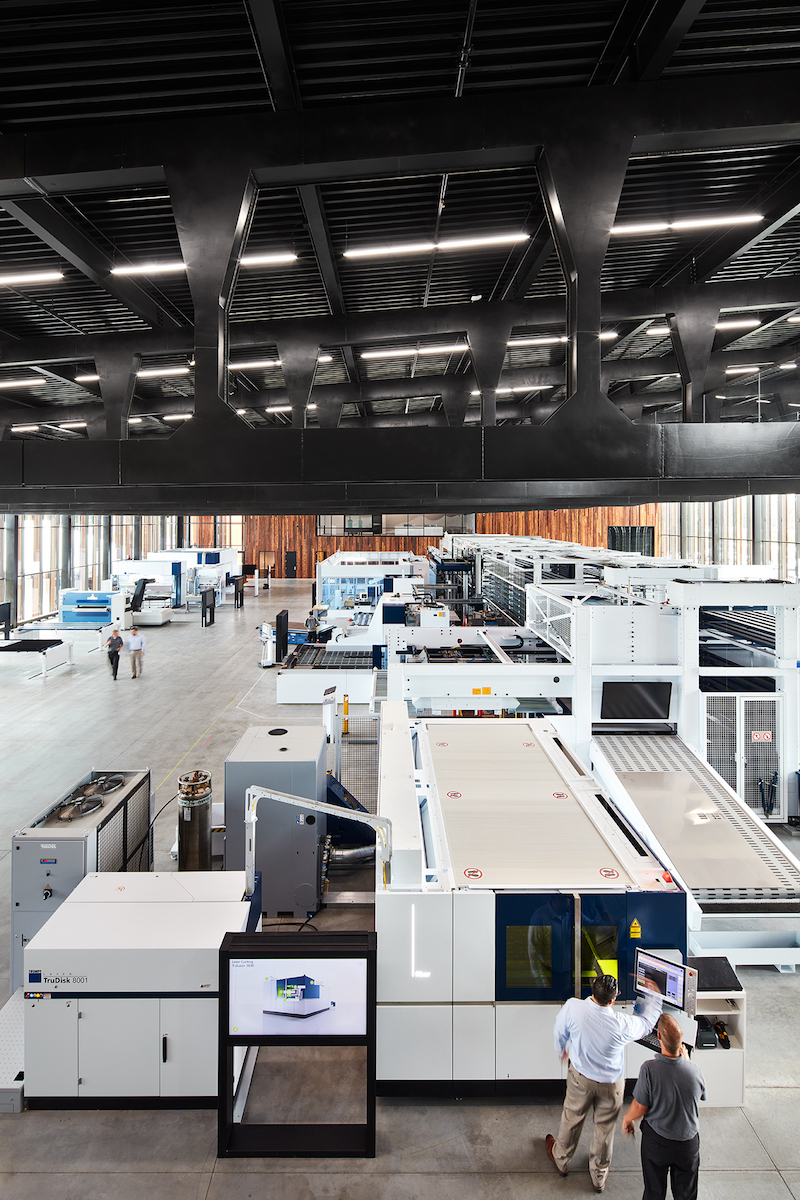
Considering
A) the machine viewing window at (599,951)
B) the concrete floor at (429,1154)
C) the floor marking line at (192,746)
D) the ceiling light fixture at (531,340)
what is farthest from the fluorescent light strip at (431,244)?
the floor marking line at (192,746)

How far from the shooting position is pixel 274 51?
4625 millimetres

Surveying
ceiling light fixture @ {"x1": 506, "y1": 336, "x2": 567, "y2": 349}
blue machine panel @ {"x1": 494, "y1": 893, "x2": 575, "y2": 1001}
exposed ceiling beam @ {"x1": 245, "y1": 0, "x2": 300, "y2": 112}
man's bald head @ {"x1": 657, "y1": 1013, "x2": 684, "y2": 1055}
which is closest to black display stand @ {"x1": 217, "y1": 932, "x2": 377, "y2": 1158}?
blue machine panel @ {"x1": 494, "y1": 893, "x2": 575, "y2": 1001}

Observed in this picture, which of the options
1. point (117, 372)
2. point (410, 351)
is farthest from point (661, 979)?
point (410, 351)

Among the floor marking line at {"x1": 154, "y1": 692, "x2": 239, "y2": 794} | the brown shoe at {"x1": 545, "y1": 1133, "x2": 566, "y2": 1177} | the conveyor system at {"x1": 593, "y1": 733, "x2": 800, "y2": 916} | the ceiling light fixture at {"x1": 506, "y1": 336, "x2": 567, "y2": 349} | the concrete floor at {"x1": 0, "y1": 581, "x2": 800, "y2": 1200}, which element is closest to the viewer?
the concrete floor at {"x1": 0, "y1": 581, "x2": 800, "y2": 1200}

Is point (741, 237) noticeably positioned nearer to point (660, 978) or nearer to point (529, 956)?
Answer: point (660, 978)

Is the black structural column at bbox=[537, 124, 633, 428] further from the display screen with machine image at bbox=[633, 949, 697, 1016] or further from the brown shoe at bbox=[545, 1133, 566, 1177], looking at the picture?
the brown shoe at bbox=[545, 1133, 566, 1177]

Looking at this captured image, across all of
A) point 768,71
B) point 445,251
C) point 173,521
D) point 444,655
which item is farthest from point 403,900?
point 173,521

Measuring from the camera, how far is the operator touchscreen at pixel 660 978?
13.7ft

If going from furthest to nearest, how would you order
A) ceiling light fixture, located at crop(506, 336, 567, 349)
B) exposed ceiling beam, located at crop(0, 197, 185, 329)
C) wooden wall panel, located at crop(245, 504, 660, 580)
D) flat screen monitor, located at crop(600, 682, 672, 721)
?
1. wooden wall panel, located at crop(245, 504, 660, 580)
2. ceiling light fixture, located at crop(506, 336, 567, 349)
3. flat screen monitor, located at crop(600, 682, 672, 721)
4. exposed ceiling beam, located at crop(0, 197, 185, 329)

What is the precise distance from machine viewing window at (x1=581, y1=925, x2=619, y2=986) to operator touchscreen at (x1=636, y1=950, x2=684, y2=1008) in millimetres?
271

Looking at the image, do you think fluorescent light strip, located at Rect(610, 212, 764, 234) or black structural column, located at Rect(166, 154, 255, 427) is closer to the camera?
black structural column, located at Rect(166, 154, 255, 427)

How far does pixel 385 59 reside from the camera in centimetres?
491

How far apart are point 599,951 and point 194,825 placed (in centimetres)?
485

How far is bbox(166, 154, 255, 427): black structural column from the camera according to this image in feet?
17.0
